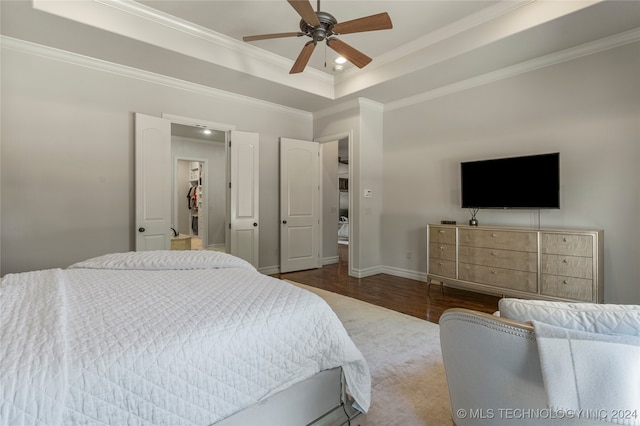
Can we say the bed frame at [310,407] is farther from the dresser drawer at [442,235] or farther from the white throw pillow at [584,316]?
the dresser drawer at [442,235]

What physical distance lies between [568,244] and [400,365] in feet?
6.99

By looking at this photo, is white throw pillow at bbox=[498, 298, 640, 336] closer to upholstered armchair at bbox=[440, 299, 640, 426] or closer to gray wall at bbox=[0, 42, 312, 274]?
upholstered armchair at bbox=[440, 299, 640, 426]

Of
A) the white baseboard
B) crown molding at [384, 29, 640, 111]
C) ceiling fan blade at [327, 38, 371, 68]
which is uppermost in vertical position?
crown molding at [384, 29, 640, 111]

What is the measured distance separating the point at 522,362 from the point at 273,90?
4.37 metres

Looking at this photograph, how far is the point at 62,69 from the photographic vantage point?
336 centimetres

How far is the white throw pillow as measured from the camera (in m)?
0.93

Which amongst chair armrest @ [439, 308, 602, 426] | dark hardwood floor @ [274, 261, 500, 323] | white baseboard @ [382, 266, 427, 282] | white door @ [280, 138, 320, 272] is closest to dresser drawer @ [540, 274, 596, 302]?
dark hardwood floor @ [274, 261, 500, 323]

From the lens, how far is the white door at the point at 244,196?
4.64m

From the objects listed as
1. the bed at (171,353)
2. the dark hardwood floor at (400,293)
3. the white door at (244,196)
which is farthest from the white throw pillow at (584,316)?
the white door at (244,196)

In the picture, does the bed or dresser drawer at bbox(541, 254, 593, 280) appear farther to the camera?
dresser drawer at bbox(541, 254, 593, 280)

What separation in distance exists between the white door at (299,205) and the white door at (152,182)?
1.82m

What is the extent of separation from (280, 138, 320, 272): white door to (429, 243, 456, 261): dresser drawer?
7.08 feet

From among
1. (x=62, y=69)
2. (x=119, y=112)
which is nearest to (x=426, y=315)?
(x=119, y=112)

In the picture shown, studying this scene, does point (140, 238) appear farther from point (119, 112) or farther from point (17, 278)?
point (17, 278)
